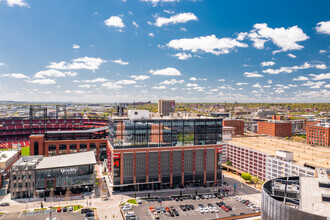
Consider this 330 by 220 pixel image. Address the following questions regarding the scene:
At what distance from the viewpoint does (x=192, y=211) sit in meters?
79.8

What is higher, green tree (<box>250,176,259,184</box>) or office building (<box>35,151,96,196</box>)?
office building (<box>35,151,96,196</box>)

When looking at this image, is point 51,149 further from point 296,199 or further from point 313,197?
point 313,197

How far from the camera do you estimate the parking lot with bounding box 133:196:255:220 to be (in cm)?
7609

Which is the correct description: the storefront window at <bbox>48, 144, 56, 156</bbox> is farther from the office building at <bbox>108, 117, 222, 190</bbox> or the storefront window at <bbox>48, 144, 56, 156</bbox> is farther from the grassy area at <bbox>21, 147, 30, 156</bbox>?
the office building at <bbox>108, 117, 222, 190</bbox>

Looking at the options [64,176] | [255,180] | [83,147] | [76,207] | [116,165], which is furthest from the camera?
[83,147]

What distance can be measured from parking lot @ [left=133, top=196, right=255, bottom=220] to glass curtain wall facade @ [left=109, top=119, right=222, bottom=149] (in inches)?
860

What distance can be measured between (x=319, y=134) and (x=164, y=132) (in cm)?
14547

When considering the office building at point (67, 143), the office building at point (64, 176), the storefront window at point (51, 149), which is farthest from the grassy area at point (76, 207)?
the storefront window at point (51, 149)

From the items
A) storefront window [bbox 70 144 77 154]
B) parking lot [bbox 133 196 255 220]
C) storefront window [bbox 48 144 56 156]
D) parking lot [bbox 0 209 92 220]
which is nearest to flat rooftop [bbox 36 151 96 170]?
Result: parking lot [bbox 0 209 92 220]

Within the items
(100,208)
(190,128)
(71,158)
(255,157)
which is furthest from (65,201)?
(255,157)

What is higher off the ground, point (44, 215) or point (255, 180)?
point (255, 180)

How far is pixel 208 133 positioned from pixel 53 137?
86.8m

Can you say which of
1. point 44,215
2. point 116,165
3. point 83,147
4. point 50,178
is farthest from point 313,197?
point 83,147

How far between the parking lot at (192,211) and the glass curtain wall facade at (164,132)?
21836 mm
